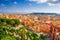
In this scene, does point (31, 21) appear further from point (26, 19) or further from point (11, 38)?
point (11, 38)

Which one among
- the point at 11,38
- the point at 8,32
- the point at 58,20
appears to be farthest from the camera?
the point at 58,20

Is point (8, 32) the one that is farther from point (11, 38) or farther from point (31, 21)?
point (31, 21)

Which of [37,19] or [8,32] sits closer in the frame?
[8,32]

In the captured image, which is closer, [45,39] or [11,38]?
[11,38]

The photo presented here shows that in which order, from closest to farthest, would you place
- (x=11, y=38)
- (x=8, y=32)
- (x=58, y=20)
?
1. (x=11, y=38)
2. (x=8, y=32)
3. (x=58, y=20)

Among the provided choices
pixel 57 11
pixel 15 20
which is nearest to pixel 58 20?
pixel 57 11

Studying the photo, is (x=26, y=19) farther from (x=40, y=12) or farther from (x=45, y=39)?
(x=45, y=39)

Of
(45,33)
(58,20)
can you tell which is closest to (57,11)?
(58,20)

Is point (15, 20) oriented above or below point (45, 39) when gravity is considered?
above

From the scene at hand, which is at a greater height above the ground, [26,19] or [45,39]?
[26,19]
